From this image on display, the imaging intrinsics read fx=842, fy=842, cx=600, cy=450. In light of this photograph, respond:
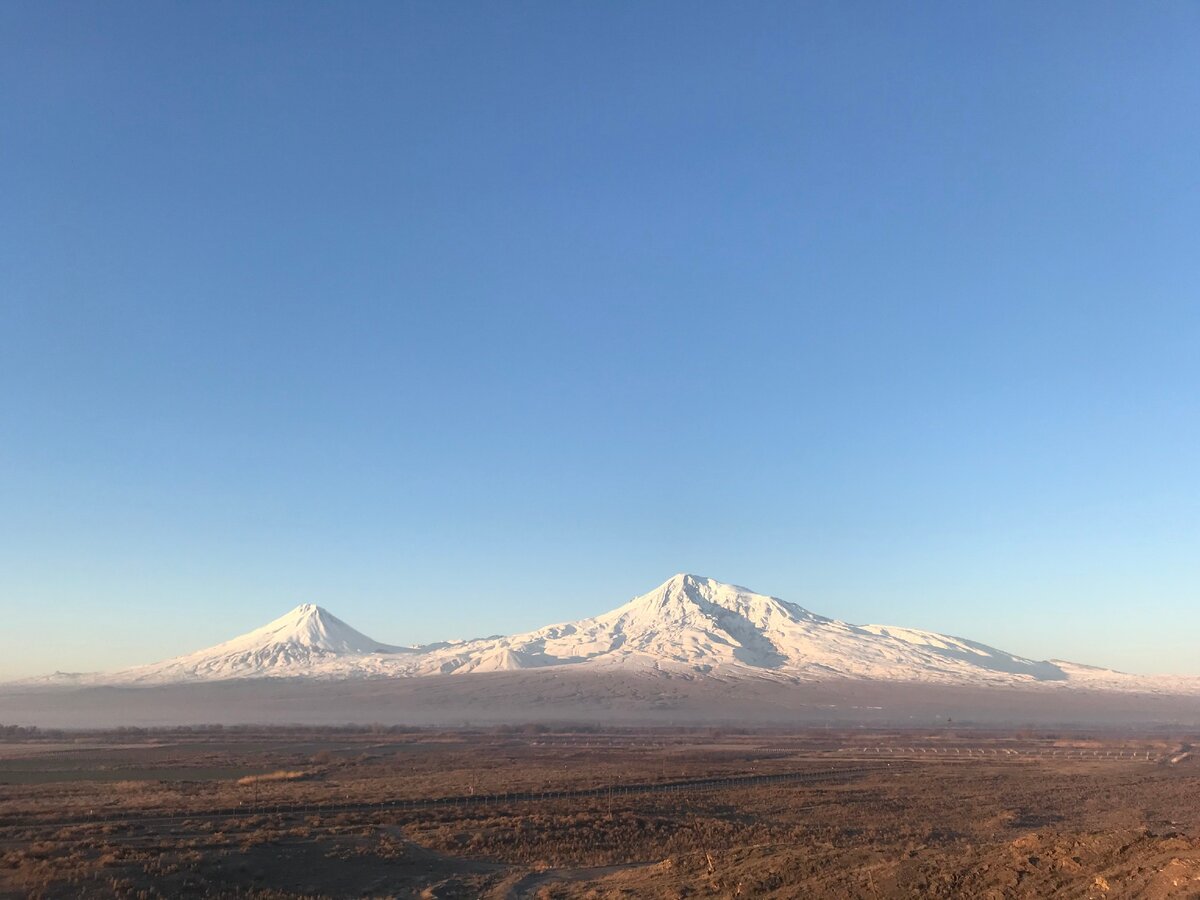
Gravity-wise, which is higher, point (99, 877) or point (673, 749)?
point (99, 877)

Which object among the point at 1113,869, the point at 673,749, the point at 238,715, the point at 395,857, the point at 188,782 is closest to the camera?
the point at 1113,869

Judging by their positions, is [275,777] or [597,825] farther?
[275,777]

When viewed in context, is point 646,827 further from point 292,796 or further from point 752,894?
point 292,796

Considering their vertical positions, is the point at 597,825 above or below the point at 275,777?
above

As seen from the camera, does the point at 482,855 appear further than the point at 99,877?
Yes

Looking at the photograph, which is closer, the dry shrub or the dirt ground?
the dirt ground

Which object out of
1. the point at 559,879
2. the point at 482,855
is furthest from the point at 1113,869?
the point at 482,855

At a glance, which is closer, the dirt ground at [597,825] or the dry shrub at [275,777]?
the dirt ground at [597,825]

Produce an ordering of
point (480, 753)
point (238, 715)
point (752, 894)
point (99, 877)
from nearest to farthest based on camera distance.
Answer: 1. point (752, 894)
2. point (99, 877)
3. point (480, 753)
4. point (238, 715)
